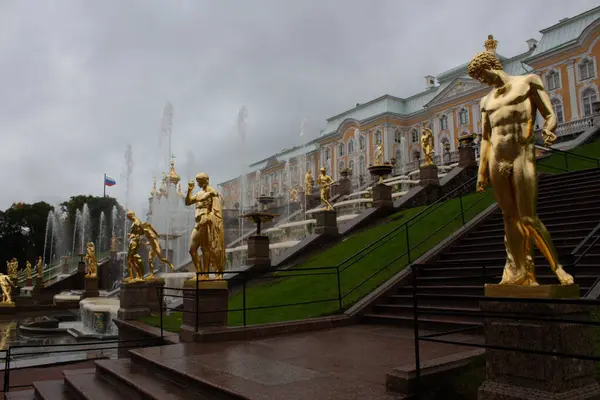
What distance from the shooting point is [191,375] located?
591 centimetres

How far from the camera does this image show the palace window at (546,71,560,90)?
46500 mm

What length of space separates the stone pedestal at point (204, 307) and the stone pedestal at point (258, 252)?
24.7 ft

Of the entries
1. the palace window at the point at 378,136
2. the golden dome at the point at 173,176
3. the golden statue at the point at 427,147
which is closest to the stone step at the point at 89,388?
the golden statue at the point at 427,147

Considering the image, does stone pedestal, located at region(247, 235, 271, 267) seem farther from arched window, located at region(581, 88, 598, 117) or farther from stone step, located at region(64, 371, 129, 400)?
arched window, located at region(581, 88, 598, 117)

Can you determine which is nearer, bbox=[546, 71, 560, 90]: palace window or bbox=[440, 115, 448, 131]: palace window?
bbox=[546, 71, 560, 90]: palace window

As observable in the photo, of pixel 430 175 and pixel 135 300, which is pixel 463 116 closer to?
pixel 430 175

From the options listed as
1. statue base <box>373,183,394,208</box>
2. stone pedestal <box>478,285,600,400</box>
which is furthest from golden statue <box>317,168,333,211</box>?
stone pedestal <box>478,285,600,400</box>

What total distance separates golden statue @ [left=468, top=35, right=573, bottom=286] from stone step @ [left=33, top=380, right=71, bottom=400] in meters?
6.63

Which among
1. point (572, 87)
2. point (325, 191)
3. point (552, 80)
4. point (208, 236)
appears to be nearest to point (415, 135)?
point (552, 80)

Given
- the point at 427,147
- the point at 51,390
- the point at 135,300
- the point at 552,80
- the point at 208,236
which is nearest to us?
the point at 51,390

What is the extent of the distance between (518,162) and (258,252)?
1300 cm

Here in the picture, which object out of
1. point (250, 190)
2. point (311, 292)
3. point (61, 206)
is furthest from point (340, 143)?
point (311, 292)

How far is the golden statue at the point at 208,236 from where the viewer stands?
31.9ft

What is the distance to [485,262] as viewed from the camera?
33.3 feet
